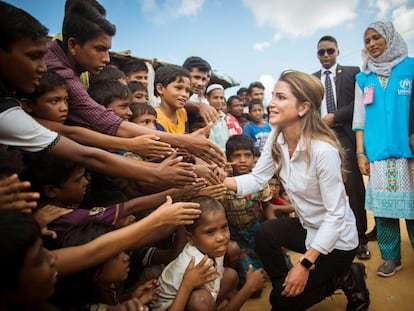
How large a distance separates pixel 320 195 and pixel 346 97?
82.2 inches

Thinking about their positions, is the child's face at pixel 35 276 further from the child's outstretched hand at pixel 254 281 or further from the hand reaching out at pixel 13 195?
the child's outstretched hand at pixel 254 281

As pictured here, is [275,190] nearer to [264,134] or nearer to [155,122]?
[264,134]

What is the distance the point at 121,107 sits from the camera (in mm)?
2664

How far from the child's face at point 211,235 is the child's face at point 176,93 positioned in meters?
1.46

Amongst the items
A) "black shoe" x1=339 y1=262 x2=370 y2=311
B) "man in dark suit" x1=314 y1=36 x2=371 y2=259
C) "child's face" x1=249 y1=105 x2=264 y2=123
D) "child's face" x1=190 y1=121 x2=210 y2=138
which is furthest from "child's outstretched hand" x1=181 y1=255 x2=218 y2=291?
"child's face" x1=249 y1=105 x2=264 y2=123

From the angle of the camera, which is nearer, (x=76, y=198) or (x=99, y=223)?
(x=99, y=223)

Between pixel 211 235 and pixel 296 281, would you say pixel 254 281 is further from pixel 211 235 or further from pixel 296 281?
pixel 211 235

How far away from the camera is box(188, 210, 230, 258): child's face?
2141 millimetres

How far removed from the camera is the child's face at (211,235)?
7.02ft

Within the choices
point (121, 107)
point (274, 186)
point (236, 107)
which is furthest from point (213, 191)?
point (236, 107)

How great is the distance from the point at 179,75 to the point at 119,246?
2177 millimetres

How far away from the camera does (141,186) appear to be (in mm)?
2570

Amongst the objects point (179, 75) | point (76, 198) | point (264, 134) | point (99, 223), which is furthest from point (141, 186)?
point (264, 134)

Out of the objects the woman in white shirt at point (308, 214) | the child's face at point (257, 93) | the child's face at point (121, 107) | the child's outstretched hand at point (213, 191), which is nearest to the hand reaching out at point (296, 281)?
the woman in white shirt at point (308, 214)
